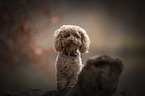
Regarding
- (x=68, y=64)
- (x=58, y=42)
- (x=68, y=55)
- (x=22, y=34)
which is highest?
(x=22, y=34)

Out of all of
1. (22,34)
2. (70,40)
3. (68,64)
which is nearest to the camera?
(70,40)

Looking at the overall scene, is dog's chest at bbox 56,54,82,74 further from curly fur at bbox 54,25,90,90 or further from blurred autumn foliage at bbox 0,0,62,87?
blurred autumn foliage at bbox 0,0,62,87

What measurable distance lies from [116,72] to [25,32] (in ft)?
8.67

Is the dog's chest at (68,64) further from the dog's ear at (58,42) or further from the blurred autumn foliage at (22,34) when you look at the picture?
the blurred autumn foliage at (22,34)

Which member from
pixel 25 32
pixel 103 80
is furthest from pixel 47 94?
pixel 25 32

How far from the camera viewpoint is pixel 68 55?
1.89 metres

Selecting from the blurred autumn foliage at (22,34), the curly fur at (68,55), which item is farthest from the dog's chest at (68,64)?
the blurred autumn foliage at (22,34)

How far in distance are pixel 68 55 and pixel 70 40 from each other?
0.25 meters

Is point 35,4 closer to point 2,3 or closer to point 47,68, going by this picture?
point 2,3

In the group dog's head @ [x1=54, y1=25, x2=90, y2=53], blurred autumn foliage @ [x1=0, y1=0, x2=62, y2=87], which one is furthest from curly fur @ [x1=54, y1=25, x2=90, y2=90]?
blurred autumn foliage @ [x1=0, y1=0, x2=62, y2=87]

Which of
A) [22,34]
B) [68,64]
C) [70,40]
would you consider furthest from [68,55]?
[22,34]

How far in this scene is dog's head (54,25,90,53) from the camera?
1.75m

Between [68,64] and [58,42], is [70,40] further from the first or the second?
[68,64]

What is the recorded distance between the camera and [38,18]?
12.6ft
